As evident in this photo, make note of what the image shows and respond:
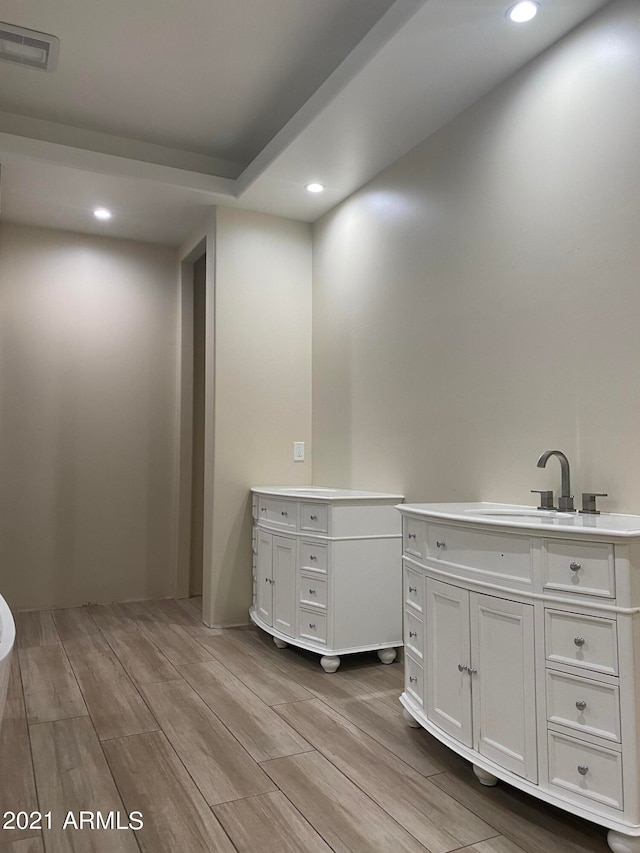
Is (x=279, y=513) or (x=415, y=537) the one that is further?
(x=279, y=513)

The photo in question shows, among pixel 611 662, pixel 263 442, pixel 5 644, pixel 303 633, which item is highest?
pixel 263 442

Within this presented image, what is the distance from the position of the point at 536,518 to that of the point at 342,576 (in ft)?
4.25

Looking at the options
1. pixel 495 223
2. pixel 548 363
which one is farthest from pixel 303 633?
pixel 495 223

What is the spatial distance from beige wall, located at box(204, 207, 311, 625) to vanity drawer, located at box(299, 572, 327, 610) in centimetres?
88

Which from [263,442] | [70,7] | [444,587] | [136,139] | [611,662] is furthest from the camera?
[263,442]

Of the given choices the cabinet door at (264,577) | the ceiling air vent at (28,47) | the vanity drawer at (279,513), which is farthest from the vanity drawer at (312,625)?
the ceiling air vent at (28,47)

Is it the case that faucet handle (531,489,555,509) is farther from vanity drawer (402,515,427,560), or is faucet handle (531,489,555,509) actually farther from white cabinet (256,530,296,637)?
white cabinet (256,530,296,637)

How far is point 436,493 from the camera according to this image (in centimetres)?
313

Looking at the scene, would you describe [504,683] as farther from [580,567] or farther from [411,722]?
[411,722]

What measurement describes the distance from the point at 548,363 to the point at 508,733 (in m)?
1.36

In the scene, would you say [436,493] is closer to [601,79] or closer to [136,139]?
[601,79]

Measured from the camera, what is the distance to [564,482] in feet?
7.63

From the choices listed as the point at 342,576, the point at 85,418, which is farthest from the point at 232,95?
the point at 342,576

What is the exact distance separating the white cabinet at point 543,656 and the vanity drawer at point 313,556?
1.01 m
